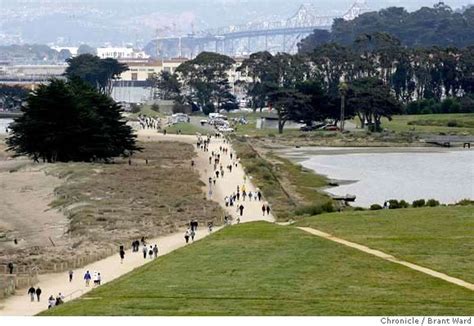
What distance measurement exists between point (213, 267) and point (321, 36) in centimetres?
14816

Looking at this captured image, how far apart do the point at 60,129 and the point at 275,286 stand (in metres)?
35.2

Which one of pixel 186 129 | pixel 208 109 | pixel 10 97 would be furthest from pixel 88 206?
pixel 10 97

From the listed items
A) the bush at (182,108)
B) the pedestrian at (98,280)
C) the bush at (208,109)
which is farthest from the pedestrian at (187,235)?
the bush at (182,108)

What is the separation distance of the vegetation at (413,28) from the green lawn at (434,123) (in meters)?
60.9

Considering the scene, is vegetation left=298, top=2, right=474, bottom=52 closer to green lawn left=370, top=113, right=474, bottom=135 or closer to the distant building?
the distant building

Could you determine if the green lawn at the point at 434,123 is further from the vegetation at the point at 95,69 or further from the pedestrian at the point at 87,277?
the pedestrian at the point at 87,277

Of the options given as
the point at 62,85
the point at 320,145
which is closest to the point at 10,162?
the point at 62,85

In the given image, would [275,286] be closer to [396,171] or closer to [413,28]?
[396,171]

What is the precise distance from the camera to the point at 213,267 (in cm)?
2509

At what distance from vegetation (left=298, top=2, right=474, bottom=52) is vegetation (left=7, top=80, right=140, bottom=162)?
91.6 meters

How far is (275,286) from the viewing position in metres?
22.3

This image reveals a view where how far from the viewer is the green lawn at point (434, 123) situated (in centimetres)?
8069

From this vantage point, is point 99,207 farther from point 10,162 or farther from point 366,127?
point 366,127

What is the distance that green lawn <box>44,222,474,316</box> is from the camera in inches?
785
